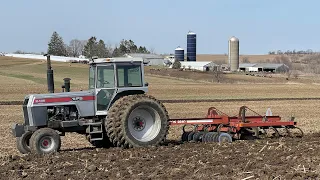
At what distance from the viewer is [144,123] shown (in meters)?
11.7

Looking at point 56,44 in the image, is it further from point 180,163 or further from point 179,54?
point 180,163

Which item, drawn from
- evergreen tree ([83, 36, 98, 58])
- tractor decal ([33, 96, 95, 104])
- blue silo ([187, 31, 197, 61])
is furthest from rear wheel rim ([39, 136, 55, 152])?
evergreen tree ([83, 36, 98, 58])

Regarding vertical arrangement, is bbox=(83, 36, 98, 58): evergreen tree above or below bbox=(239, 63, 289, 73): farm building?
above

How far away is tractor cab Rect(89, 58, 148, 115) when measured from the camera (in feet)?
37.7

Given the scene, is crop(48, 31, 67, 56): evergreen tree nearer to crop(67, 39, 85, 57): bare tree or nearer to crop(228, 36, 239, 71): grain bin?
crop(67, 39, 85, 57): bare tree

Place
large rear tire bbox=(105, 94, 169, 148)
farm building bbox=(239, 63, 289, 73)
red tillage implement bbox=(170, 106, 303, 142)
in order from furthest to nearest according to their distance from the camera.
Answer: farm building bbox=(239, 63, 289, 73), red tillage implement bbox=(170, 106, 303, 142), large rear tire bbox=(105, 94, 169, 148)

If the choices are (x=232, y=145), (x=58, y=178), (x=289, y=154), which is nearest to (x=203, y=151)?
(x=232, y=145)

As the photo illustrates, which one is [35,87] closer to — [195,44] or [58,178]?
[58,178]

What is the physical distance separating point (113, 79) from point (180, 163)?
3.27 m

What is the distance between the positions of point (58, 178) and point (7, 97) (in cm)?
3036

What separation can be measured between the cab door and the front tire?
50.3 inches

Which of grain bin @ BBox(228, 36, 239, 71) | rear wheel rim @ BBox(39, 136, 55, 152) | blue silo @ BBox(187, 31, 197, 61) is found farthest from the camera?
grain bin @ BBox(228, 36, 239, 71)

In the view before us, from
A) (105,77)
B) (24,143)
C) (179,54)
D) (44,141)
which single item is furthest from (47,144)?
(179,54)

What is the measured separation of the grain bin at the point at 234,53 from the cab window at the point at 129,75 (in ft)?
369
